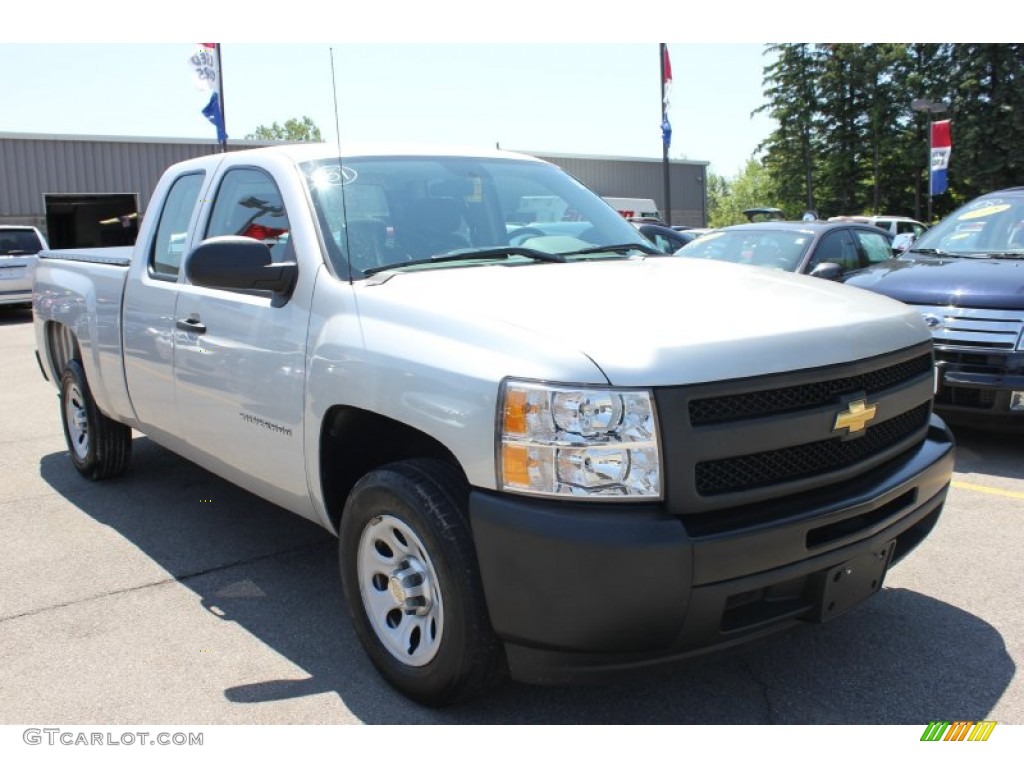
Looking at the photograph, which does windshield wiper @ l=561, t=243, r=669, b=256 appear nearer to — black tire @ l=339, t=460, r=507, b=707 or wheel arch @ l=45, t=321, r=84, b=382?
black tire @ l=339, t=460, r=507, b=707

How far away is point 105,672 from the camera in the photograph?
10.7 ft

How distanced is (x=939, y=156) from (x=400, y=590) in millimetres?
22348

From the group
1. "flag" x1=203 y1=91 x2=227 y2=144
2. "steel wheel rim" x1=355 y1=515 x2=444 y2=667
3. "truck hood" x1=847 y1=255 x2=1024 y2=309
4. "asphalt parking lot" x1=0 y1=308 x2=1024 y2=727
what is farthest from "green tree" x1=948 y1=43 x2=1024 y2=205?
"steel wheel rim" x1=355 y1=515 x2=444 y2=667

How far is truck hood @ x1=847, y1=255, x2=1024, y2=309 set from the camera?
5.77m

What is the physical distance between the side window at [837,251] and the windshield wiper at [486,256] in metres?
5.34

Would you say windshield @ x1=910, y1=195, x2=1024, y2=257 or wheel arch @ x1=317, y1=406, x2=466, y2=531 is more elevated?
windshield @ x1=910, y1=195, x2=1024, y2=257

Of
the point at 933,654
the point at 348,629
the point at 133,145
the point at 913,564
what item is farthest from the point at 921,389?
the point at 133,145

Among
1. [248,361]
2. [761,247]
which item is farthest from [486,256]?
[761,247]

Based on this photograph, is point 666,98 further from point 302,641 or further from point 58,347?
point 302,641

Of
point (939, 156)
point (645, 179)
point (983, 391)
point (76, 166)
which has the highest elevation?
point (645, 179)

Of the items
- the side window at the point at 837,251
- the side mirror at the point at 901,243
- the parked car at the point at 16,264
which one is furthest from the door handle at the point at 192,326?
the parked car at the point at 16,264

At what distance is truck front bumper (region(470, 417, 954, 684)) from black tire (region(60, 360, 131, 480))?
3.85 m

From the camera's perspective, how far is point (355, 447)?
3.39 metres
